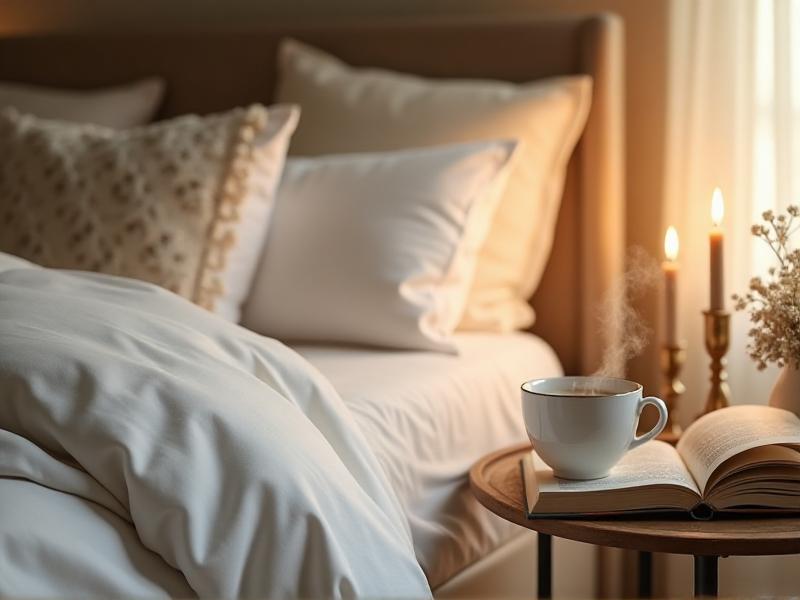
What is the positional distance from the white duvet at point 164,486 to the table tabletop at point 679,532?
20 cm

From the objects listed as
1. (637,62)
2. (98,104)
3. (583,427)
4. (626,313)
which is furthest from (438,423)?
(98,104)

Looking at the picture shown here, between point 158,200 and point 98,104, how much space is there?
28.5 inches

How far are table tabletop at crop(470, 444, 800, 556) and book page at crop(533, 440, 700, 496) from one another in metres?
0.04

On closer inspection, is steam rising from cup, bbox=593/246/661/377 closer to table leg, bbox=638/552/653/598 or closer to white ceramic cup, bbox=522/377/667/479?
table leg, bbox=638/552/653/598

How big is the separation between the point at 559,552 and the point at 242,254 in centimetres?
81

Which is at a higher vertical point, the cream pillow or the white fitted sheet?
the cream pillow

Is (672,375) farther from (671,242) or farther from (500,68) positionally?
(500,68)

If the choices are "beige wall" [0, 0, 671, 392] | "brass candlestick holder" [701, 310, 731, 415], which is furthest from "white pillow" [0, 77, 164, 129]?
"brass candlestick holder" [701, 310, 731, 415]

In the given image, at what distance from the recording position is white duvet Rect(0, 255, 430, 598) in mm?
990

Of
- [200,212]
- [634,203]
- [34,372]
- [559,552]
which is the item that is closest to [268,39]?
[200,212]

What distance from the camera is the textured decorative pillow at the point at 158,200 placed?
1919mm

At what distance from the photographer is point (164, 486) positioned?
40.3 inches

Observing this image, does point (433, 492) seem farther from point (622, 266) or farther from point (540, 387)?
point (622, 266)

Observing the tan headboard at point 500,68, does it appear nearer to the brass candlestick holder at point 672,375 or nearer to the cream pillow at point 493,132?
the cream pillow at point 493,132
